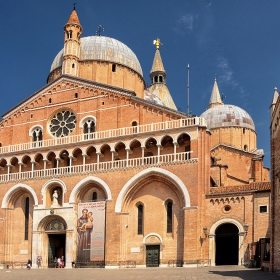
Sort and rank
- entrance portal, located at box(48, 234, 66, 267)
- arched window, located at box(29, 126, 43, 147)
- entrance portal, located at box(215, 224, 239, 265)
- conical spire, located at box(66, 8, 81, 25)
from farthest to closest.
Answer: conical spire, located at box(66, 8, 81, 25) → arched window, located at box(29, 126, 43, 147) → entrance portal, located at box(48, 234, 66, 267) → entrance portal, located at box(215, 224, 239, 265)

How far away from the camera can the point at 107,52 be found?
49875mm

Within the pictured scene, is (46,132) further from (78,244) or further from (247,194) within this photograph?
(247,194)

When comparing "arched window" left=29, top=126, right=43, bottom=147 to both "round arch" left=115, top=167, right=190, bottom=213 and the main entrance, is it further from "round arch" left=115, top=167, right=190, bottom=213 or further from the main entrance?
the main entrance

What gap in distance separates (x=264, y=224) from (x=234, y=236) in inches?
96.7

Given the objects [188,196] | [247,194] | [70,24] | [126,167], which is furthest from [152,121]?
[70,24]

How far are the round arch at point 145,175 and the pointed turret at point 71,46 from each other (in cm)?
1329

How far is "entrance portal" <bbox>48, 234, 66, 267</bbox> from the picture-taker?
38.9m

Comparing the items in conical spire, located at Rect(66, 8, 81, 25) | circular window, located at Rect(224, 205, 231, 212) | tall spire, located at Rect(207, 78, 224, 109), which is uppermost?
conical spire, located at Rect(66, 8, 81, 25)

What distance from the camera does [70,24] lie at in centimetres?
4450

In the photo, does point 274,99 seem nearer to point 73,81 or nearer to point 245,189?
point 245,189

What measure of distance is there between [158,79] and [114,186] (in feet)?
124

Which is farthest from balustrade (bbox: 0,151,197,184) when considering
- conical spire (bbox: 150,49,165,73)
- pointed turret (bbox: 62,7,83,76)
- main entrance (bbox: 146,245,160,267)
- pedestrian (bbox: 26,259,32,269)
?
conical spire (bbox: 150,49,165,73)

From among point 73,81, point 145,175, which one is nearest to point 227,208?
point 145,175

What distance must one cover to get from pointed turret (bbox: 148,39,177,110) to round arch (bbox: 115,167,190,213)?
3448 cm
